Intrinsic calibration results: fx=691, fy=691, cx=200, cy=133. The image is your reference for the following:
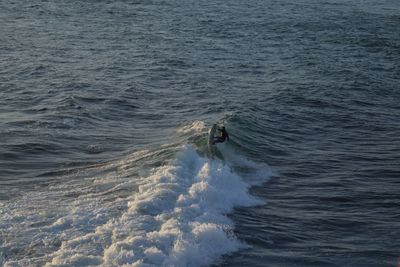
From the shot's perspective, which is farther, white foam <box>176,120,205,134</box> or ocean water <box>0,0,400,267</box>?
white foam <box>176,120,205,134</box>

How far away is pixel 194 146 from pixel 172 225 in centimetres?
561

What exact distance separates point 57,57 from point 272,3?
2704 cm

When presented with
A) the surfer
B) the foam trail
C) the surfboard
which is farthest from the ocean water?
the surfer

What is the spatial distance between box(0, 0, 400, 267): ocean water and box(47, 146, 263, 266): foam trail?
0.04 m

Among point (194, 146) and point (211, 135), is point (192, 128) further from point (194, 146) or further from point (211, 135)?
point (194, 146)

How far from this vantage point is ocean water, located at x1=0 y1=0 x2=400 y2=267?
552 inches

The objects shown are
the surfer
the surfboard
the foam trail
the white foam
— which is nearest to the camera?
the foam trail

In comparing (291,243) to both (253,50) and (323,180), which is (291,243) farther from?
(253,50)

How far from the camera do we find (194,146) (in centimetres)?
1972

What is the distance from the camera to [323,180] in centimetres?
1861

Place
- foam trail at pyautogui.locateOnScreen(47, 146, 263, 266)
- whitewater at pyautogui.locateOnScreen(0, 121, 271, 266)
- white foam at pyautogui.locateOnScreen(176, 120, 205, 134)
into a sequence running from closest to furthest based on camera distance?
foam trail at pyautogui.locateOnScreen(47, 146, 263, 266) < whitewater at pyautogui.locateOnScreen(0, 121, 271, 266) < white foam at pyautogui.locateOnScreen(176, 120, 205, 134)

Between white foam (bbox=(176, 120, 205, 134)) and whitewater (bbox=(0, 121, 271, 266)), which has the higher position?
white foam (bbox=(176, 120, 205, 134))

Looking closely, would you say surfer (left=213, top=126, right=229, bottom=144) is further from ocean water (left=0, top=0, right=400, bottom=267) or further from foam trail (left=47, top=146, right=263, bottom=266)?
foam trail (left=47, top=146, right=263, bottom=266)

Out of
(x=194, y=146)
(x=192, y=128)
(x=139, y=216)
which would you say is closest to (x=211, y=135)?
(x=194, y=146)
